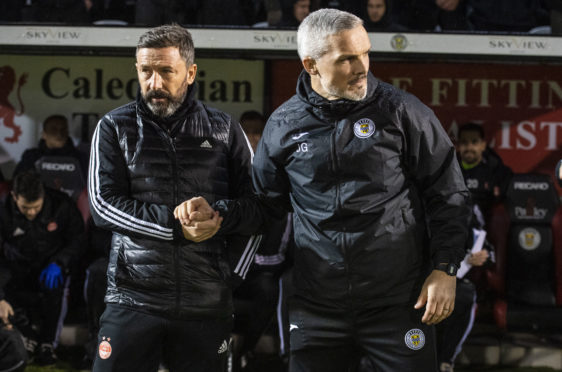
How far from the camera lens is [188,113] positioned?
8.41ft

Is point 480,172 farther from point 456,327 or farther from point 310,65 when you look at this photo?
point 310,65

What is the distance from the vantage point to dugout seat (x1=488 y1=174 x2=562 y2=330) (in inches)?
207

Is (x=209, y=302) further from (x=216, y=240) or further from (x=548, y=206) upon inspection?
(x=548, y=206)

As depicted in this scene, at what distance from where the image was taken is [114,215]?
2441mm

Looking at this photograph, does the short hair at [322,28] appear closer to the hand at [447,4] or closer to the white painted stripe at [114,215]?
the white painted stripe at [114,215]

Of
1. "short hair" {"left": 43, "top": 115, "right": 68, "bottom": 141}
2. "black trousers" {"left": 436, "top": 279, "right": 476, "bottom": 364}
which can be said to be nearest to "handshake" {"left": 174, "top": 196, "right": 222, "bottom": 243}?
"black trousers" {"left": 436, "top": 279, "right": 476, "bottom": 364}

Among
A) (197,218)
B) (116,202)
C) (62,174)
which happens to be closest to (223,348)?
(197,218)

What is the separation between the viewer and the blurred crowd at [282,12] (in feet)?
19.6

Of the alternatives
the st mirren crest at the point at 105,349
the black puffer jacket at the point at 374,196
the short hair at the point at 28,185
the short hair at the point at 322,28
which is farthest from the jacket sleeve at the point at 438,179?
the short hair at the point at 28,185

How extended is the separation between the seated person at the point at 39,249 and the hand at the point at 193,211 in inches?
116

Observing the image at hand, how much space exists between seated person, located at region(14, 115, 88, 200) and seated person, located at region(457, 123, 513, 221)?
2.76m

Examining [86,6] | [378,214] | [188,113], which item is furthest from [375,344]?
[86,6]

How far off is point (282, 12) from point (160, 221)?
155 inches

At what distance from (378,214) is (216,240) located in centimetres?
59
